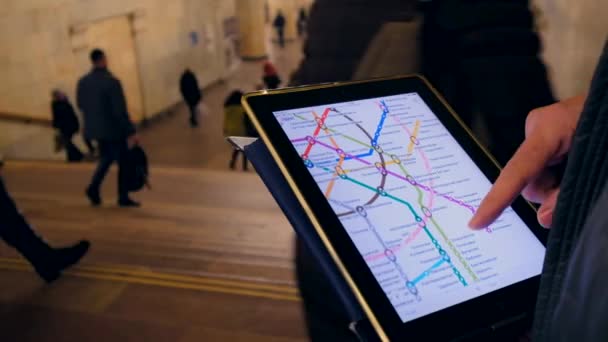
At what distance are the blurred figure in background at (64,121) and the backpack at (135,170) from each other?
11.0 feet

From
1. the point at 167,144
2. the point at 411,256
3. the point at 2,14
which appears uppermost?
the point at 411,256

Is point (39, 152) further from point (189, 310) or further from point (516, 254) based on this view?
point (516, 254)

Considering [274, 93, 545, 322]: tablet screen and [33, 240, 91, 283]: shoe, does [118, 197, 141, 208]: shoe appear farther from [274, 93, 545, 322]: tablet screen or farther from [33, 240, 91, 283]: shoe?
[274, 93, 545, 322]: tablet screen

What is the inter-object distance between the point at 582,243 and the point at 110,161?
5135 millimetres

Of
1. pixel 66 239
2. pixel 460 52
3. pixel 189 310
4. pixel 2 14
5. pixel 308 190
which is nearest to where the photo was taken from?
pixel 308 190

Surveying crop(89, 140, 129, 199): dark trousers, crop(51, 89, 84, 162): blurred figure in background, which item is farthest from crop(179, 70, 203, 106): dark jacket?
crop(89, 140, 129, 199): dark trousers

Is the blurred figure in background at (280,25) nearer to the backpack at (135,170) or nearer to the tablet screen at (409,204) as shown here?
the backpack at (135,170)

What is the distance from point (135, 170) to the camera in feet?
16.6

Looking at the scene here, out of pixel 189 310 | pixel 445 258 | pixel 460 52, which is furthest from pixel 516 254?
pixel 189 310

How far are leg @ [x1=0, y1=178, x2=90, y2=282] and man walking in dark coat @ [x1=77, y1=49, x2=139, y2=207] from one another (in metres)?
2.01

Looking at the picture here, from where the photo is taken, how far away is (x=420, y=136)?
2.92 feet

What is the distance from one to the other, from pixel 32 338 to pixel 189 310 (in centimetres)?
67

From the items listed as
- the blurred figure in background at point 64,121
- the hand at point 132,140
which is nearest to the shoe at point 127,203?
the hand at point 132,140

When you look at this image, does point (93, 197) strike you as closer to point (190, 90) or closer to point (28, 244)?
point (28, 244)
